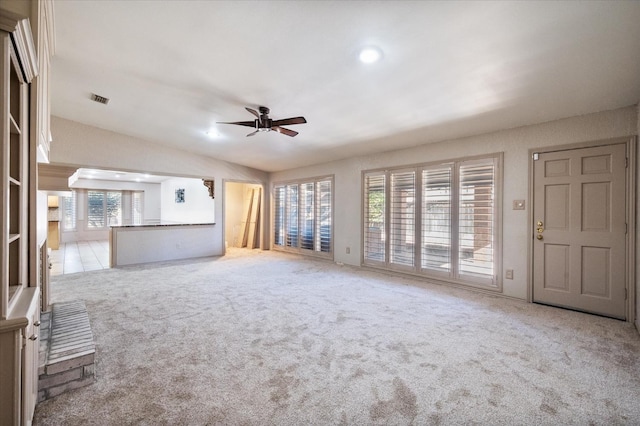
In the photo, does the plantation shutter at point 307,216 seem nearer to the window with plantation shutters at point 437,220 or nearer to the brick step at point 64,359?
the window with plantation shutters at point 437,220

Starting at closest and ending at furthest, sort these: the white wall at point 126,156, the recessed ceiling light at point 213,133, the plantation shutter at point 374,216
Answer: the recessed ceiling light at point 213,133 → the white wall at point 126,156 → the plantation shutter at point 374,216

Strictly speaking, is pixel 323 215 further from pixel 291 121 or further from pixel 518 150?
pixel 518 150

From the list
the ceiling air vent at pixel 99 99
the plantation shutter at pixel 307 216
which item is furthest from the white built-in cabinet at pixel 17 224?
the plantation shutter at pixel 307 216

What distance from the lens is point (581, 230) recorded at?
3.35m

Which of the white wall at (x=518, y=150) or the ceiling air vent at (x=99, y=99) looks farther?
the ceiling air vent at (x=99, y=99)

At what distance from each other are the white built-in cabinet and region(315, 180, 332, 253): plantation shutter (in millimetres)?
5212

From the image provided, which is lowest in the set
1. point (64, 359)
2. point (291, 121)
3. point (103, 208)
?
point (64, 359)

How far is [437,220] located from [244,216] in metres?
6.12

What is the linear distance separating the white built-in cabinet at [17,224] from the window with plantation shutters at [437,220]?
179 inches

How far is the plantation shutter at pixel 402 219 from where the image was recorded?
4.96 meters

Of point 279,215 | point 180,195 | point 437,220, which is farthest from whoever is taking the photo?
point 180,195

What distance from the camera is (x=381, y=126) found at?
4227mm

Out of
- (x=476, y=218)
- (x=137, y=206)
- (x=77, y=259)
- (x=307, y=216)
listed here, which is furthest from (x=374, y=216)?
(x=137, y=206)

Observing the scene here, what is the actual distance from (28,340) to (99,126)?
5.44m
